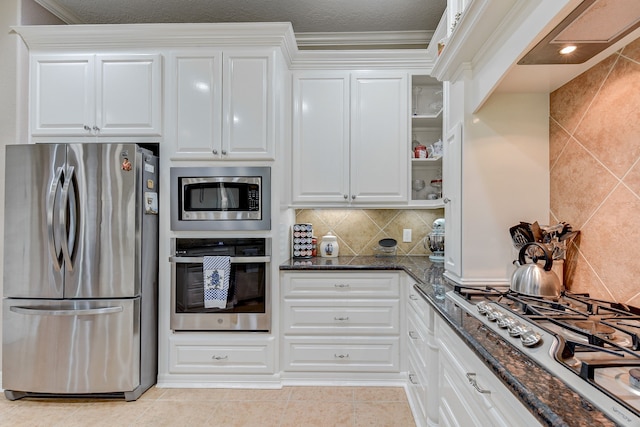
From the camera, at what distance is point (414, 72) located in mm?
2822

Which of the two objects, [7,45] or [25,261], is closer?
[25,261]

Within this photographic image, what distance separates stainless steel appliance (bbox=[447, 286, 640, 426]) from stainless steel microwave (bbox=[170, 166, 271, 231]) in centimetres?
146

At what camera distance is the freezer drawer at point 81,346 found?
7.50 feet

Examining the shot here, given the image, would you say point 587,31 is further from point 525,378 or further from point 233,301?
point 233,301

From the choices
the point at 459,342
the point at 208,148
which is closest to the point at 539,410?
the point at 459,342

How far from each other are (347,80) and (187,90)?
4.00 feet

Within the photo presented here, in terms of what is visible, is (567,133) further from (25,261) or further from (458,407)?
(25,261)

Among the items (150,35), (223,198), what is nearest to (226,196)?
(223,198)

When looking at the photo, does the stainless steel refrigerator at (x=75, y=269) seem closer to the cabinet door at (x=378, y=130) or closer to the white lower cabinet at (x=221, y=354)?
the white lower cabinet at (x=221, y=354)

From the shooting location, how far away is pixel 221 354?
2.50 meters

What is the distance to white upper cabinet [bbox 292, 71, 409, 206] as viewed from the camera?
2.82 m

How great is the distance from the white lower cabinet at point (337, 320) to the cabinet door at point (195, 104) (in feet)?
3.65

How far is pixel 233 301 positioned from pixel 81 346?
0.99 m

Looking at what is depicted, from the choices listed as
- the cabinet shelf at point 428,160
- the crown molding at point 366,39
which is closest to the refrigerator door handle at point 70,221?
the crown molding at point 366,39
